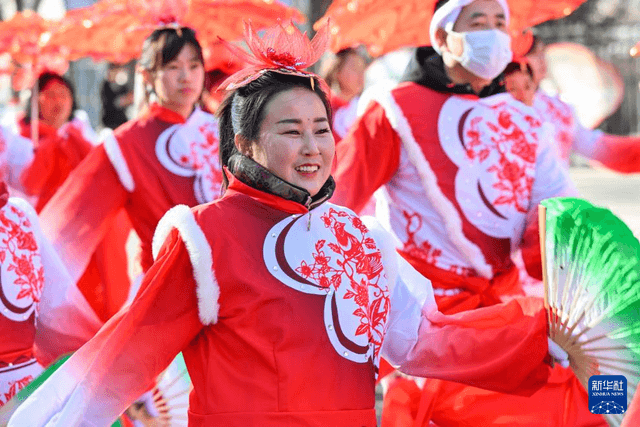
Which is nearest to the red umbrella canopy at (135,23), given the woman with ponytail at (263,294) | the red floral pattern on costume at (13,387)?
the red floral pattern on costume at (13,387)

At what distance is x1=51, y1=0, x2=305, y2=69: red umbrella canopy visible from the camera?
20.2 feet

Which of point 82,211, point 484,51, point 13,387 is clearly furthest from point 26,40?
point 13,387

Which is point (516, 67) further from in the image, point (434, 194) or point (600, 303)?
point (600, 303)

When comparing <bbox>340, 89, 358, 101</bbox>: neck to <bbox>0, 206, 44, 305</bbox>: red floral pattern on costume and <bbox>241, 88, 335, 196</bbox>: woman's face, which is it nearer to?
<bbox>0, 206, 44, 305</bbox>: red floral pattern on costume

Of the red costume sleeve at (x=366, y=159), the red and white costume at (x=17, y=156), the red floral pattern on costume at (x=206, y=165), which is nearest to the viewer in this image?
the red costume sleeve at (x=366, y=159)

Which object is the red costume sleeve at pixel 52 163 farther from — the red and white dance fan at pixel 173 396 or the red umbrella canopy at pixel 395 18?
the red and white dance fan at pixel 173 396

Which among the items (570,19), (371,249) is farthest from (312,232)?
(570,19)

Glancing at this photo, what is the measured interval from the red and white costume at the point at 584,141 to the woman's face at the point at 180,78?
1660 mm

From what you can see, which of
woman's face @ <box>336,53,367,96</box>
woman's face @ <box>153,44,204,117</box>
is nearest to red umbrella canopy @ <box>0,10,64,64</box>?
woman's face @ <box>336,53,367,96</box>

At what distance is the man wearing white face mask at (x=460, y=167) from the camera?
13.1 feet

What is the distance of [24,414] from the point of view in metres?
2.46

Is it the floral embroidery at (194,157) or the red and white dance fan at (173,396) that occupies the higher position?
the floral embroidery at (194,157)

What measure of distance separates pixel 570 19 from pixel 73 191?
1616cm

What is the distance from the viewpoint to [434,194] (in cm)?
404
